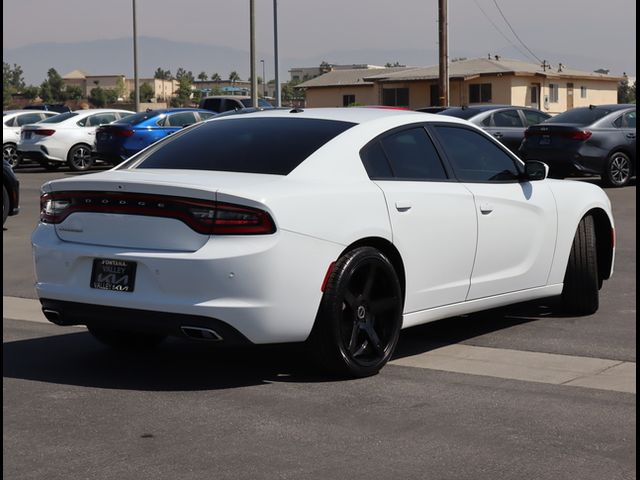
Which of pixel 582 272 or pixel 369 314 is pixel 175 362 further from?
pixel 582 272

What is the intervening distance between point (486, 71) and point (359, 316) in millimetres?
59198

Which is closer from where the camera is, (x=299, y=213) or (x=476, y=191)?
(x=299, y=213)

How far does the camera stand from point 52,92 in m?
159

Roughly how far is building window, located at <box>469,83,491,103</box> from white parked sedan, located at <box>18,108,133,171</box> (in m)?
38.2

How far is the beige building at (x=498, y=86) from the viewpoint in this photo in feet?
214

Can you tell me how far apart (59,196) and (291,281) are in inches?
61.2

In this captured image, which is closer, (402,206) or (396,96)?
(402,206)

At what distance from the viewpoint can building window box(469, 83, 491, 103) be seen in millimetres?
66125

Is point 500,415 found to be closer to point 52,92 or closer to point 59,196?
point 59,196

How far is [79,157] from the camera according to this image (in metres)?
30.4

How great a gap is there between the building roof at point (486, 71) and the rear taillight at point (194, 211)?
5854 centimetres

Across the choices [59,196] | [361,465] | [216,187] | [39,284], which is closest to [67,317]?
[39,284]

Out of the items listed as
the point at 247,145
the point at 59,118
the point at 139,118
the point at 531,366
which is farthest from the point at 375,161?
the point at 59,118

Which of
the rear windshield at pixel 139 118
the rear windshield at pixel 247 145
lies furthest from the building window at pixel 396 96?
the rear windshield at pixel 247 145
